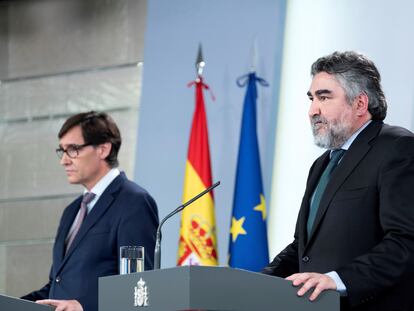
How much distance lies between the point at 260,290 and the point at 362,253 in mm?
689

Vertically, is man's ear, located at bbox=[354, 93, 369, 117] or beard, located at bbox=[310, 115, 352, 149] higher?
man's ear, located at bbox=[354, 93, 369, 117]

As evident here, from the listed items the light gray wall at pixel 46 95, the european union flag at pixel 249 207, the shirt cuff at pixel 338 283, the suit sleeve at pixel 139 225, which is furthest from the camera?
the light gray wall at pixel 46 95

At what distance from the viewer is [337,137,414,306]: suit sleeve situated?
3.13 m

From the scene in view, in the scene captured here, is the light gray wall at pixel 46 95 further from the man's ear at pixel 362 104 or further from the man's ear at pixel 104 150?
the man's ear at pixel 362 104

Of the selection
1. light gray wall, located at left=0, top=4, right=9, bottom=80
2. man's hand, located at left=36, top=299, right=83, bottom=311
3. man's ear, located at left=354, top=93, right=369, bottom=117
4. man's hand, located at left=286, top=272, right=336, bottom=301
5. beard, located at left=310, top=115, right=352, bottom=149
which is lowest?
man's hand, located at left=36, top=299, right=83, bottom=311

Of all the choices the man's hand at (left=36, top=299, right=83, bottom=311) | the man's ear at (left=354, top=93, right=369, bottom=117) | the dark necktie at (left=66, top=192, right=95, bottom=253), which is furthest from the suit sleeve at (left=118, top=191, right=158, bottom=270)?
the man's ear at (left=354, top=93, right=369, bottom=117)

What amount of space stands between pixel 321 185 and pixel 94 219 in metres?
1.44

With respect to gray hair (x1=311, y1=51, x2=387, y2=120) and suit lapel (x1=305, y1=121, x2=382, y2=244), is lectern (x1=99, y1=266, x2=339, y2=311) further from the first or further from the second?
gray hair (x1=311, y1=51, x2=387, y2=120)

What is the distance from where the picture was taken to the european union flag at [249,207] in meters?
5.90

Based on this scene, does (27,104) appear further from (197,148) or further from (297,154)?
(297,154)

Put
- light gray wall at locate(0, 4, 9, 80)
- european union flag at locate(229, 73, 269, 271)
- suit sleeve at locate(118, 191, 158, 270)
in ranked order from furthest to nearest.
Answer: light gray wall at locate(0, 4, 9, 80) < european union flag at locate(229, 73, 269, 271) < suit sleeve at locate(118, 191, 158, 270)

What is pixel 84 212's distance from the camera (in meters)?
4.82

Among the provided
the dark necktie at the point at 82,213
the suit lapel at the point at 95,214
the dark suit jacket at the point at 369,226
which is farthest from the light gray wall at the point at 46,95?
the dark suit jacket at the point at 369,226

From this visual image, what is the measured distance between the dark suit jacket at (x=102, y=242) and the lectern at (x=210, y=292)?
58.0 inches
